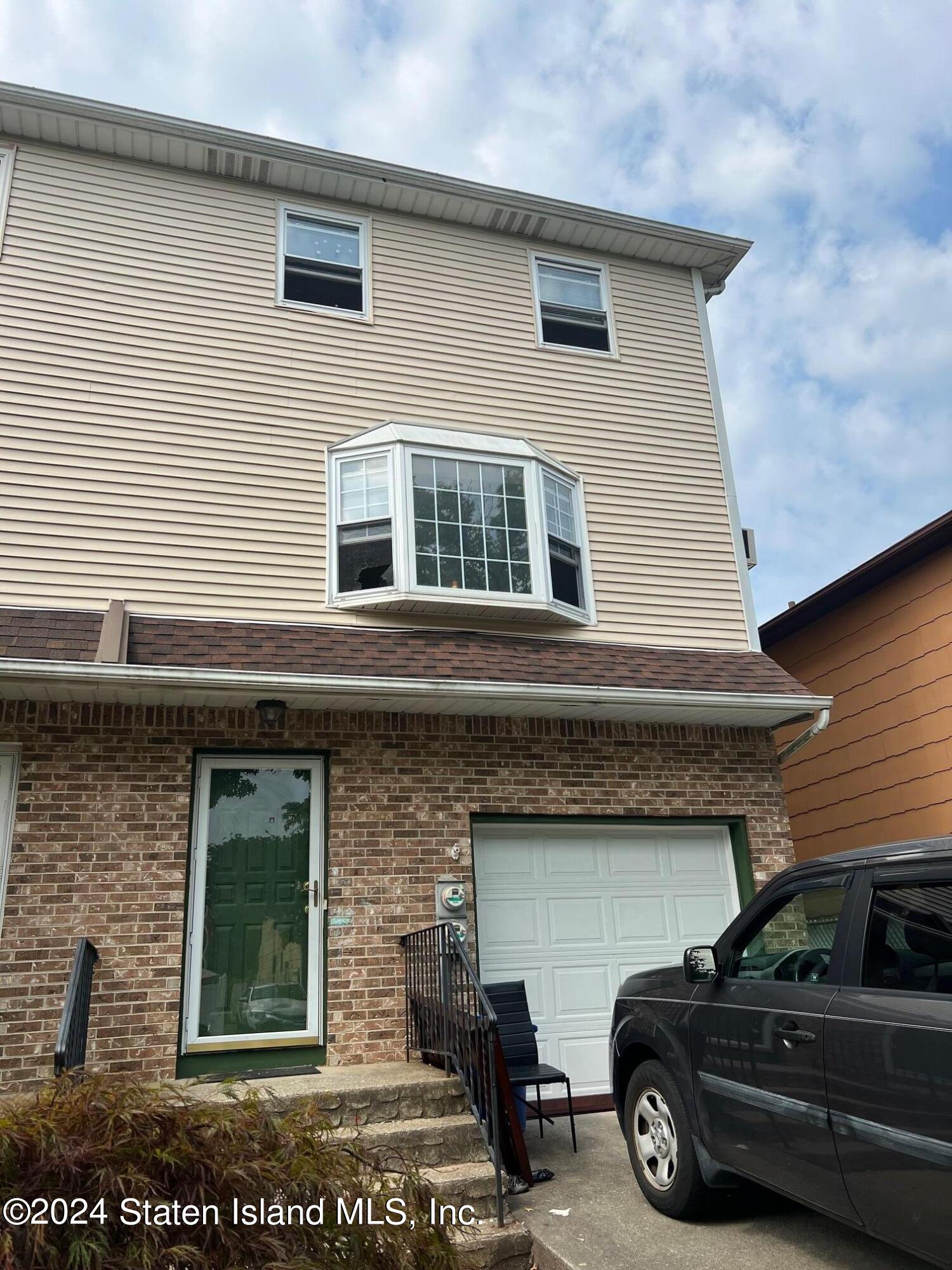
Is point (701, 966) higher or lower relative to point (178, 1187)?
higher

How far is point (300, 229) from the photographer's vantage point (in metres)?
9.26

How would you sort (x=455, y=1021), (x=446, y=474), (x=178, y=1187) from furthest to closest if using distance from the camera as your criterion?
1. (x=446, y=474)
2. (x=455, y=1021)
3. (x=178, y=1187)

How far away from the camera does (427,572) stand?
812 cm

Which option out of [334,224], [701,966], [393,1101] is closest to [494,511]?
[334,224]

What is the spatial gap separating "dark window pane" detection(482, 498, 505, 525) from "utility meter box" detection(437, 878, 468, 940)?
318cm

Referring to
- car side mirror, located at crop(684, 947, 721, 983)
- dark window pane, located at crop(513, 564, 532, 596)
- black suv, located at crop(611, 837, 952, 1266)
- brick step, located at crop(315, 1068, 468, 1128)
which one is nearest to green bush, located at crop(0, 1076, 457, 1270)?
black suv, located at crop(611, 837, 952, 1266)

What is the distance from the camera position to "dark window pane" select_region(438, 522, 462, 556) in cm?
823

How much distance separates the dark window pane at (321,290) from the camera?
8992 mm

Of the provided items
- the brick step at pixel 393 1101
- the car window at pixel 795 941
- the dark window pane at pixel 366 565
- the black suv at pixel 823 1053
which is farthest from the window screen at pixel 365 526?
the car window at pixel 795 941

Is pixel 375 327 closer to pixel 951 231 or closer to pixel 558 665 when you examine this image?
pixel 558 665

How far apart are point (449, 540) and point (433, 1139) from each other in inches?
188

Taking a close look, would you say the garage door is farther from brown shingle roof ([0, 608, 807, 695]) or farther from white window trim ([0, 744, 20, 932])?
white window trim ([0, 744, 20, 932])

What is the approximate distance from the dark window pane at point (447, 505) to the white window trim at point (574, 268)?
7.14 feet

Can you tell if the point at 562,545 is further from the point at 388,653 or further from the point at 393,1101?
the point at 393,1101
